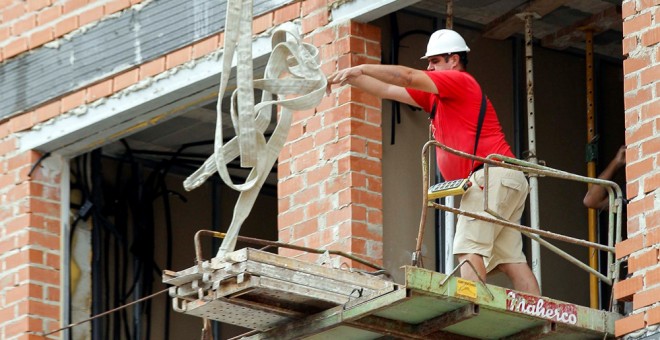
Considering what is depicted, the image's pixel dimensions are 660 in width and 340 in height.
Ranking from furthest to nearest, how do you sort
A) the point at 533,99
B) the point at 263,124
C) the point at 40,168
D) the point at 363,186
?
the point at 40,168, the point at 533,99, the point at 363,186, the point at 263,124

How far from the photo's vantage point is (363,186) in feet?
46.9

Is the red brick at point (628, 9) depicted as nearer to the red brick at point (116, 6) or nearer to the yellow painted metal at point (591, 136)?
the yellow painted metal at point (591, 136)

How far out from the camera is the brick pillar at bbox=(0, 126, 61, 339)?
16156 mm

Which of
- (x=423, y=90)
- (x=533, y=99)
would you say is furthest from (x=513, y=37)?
(x=423, y=90)

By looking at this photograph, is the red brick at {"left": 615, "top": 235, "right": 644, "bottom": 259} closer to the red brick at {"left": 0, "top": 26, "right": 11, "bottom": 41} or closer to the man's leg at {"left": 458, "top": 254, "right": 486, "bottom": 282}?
the man's leg at {"left": 458, "top": 254, "right": 486, "bottom": 282}

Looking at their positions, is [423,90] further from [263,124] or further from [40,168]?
[40,168]

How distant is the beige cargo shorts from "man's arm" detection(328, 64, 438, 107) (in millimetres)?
629

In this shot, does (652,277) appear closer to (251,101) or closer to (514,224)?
(514,224)

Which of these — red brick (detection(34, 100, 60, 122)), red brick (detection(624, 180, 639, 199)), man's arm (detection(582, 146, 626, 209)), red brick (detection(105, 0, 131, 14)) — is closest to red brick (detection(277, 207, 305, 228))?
man's arm (detection(582, 146, 626, 209))

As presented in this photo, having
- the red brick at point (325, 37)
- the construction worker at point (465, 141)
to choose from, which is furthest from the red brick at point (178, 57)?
the construction worker at point (465, 141)

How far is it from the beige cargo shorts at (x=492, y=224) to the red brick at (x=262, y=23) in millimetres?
2433

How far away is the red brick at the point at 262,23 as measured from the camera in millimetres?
15055

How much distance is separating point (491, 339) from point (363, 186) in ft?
5.96

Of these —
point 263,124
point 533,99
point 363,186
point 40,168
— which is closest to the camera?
point 263,124
